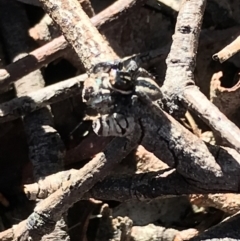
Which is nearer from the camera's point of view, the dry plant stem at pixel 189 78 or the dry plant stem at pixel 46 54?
the dry plant stem at pixel 189 78

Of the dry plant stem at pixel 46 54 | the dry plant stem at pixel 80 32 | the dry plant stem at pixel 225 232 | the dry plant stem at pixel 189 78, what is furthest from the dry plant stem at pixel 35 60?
the dry plant stem at pixel 225 232

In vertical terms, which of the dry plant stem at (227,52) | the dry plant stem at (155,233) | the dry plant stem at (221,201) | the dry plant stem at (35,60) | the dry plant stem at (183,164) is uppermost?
the dry plant stem at (35,60)

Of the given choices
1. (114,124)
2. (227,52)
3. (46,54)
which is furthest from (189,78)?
(46,54)

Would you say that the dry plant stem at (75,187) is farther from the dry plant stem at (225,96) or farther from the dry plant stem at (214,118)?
the dry plant stem at (225,96)

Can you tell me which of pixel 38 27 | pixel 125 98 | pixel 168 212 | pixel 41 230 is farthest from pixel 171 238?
pixel 38 27

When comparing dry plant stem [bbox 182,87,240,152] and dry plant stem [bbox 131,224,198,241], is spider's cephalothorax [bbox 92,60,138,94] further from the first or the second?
dry plant stem [bbox 131,224,198,241]

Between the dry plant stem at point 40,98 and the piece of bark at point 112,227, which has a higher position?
the dry plant stem at point 40,98

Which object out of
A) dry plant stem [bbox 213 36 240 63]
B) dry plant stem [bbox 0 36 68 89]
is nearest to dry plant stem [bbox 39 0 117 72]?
dry plant stem [bbox 0 36 68 89]
